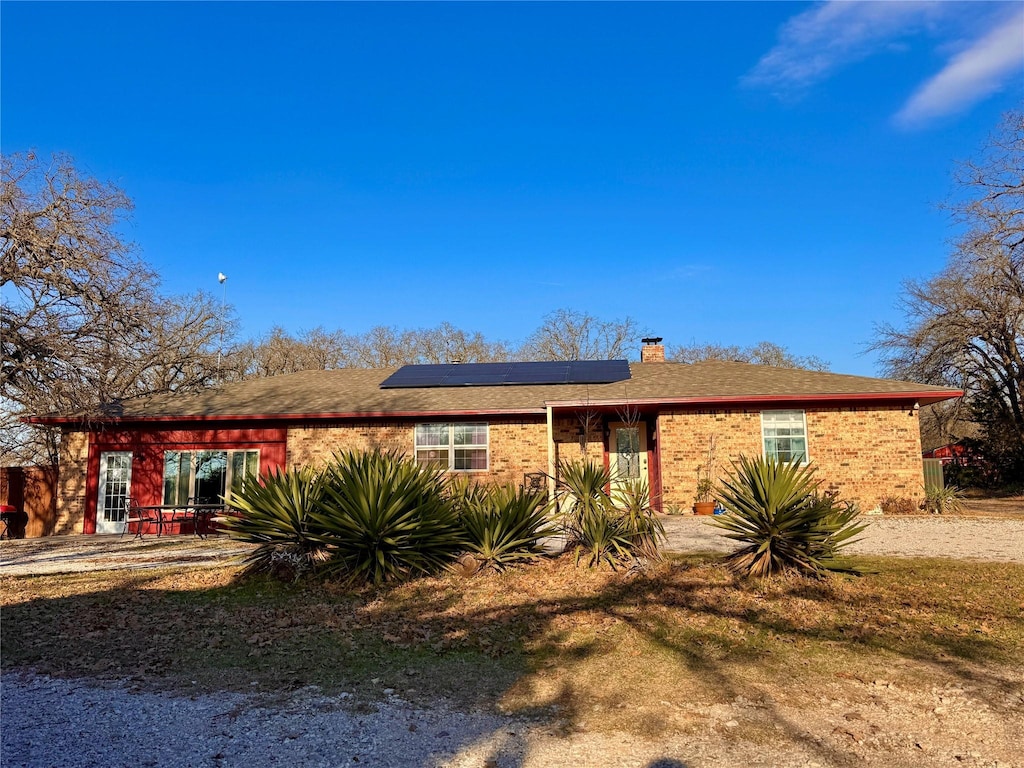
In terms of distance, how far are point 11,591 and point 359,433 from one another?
9809 millimetres

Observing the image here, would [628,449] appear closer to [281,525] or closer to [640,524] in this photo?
[640,524]

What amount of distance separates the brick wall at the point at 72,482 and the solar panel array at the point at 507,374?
777cm

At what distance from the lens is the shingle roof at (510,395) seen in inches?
675

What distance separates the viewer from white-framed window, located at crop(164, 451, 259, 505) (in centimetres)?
1795

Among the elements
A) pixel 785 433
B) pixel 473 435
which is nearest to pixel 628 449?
pixel 785 433

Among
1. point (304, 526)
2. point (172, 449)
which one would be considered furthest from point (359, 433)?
point (304, 526)

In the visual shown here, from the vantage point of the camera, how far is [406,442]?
→ 59.9 feet

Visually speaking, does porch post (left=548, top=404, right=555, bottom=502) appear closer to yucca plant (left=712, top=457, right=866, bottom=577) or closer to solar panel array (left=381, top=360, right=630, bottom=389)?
solar panel array (left=381, top=360, right=630, bottom=389)

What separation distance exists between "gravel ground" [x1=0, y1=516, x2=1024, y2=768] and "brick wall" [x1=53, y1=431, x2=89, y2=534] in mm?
14304

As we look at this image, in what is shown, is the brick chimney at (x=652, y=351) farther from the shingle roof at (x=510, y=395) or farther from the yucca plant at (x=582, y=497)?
the yucca plant at (x=582, y=497)

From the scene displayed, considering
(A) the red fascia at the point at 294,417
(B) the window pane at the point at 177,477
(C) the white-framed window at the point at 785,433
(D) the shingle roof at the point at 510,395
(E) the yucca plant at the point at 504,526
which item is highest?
(D) the shingle roof at the point at 510,395

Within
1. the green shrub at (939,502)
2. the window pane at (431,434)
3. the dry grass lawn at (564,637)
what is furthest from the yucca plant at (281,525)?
the green shrub at (939,502)

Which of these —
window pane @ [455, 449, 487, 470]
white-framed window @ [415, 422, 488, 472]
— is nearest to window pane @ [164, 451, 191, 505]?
white-framed window @ [415, 422, 488, 472]

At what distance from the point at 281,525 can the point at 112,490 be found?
37.5ft
